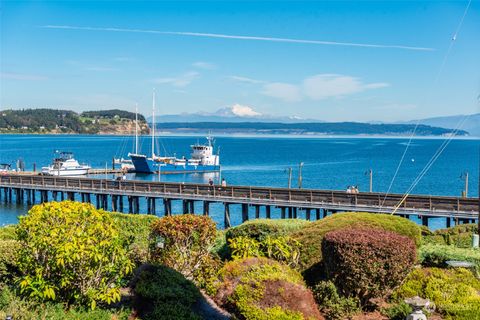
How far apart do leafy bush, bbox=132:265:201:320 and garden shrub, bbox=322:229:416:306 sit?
3.01 meters

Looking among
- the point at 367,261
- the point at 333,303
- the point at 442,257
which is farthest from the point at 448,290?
the point at 333,303

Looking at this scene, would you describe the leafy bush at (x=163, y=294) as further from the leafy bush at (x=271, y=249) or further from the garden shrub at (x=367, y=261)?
the garden shrub at (x=367, y=261)

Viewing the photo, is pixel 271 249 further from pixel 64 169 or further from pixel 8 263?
pixel 64 169

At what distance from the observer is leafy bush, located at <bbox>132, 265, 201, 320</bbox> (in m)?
11.0

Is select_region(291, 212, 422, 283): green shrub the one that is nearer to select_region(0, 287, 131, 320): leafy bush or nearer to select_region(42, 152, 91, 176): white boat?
select_region(0, 287, 131, 320): leafy bush

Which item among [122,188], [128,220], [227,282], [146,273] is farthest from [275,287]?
[122,188]

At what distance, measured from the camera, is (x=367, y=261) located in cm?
1119

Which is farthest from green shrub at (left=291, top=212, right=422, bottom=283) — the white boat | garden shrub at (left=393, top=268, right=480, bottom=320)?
the white boat

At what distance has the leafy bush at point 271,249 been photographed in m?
13.5

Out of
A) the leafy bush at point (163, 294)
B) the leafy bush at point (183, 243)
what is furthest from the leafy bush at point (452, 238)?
the leafy bush at point (163, 294)

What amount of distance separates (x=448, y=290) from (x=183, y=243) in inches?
243

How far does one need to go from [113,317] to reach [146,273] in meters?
1.32

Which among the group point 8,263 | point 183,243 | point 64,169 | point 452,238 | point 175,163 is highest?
point 183,243

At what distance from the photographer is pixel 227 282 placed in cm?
1208
